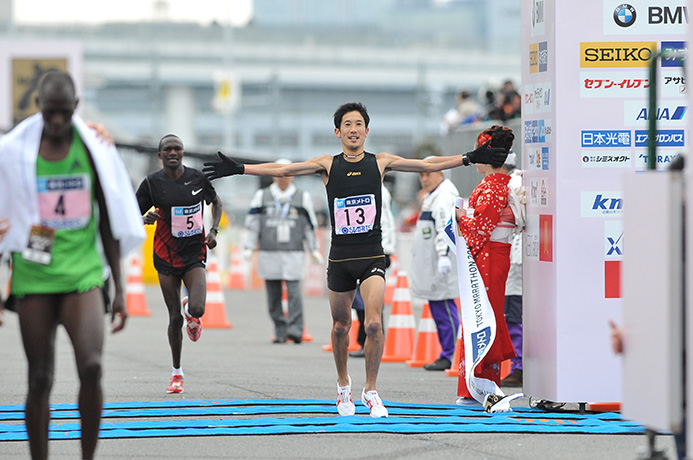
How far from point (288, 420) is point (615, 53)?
11.5ft

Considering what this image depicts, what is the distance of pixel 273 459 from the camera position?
7246mm

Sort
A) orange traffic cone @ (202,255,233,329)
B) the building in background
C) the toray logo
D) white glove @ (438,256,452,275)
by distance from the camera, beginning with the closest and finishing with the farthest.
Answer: the toray logo → white glove @ (438,256,452,275) → orange traffic cone @ (202,255,233,329) → the building in background

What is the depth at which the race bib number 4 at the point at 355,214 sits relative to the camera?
9.16 metres

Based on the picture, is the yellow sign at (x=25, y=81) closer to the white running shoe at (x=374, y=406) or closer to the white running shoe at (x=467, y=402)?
the white running shoe at (x=467, y=402)

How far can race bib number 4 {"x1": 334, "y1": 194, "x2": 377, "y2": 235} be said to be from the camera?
916cm

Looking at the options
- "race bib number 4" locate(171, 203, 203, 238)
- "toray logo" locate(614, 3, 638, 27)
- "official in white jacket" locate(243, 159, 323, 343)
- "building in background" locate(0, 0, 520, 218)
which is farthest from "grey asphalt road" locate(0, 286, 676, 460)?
"building in background" locate(0, 0, 520, 218)

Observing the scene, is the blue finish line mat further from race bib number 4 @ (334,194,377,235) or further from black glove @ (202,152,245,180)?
black glove @ (202,152,245,180)

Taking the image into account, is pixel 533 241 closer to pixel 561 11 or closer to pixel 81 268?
pixel 561 11

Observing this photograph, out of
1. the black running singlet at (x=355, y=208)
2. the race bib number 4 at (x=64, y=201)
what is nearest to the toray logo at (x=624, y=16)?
the black running singlet at (x=355, y=208)

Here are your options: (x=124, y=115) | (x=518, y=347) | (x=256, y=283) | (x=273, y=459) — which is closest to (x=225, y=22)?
(x=124, y=115)

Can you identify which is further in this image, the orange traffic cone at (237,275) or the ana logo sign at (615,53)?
the orange traffic cone at (237,275)

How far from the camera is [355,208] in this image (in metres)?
9.17

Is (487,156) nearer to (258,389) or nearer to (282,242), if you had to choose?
(258,389)

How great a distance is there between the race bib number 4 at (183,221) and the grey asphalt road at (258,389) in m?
1.35
